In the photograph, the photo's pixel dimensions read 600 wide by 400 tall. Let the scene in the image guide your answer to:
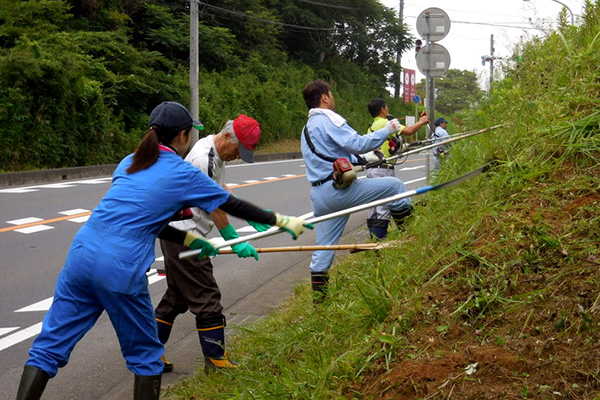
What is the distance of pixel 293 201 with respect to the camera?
15680mm

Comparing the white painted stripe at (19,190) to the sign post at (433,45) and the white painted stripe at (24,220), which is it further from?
the sign post at (433,45)

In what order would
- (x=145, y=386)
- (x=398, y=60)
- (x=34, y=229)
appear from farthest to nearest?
(x=398, y=60), (x=34, y=229), (x=145, y=386)

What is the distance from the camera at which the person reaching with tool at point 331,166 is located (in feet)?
19.9

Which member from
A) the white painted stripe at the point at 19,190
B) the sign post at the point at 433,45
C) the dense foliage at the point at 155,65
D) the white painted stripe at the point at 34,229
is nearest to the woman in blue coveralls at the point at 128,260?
the white painted stripe at the point at 34,229

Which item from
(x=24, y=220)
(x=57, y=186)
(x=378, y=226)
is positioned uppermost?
(x=378, y=226)

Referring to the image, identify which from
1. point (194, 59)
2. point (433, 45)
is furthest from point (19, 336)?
point (194, 59)

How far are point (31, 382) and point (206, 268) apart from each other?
166 cm

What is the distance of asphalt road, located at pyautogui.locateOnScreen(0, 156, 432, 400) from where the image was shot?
5484 millimetres

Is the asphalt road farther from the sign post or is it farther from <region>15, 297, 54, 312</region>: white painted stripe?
the sign post

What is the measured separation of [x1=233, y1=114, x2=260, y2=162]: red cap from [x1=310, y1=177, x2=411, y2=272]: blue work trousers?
3.66 ft

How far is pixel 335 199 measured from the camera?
6215mm

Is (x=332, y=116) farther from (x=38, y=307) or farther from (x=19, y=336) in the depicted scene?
(x=38, y=307)

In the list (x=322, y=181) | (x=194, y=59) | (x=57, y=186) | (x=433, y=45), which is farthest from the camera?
(x=194, y=59)

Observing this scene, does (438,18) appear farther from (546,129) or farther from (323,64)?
(323,64)
